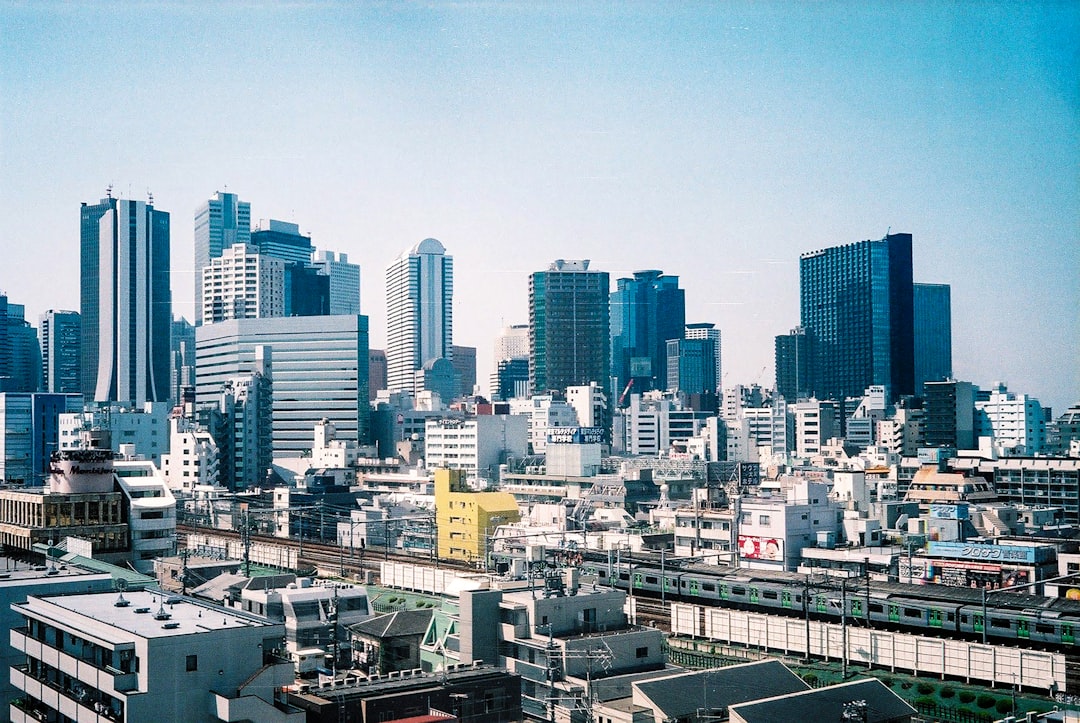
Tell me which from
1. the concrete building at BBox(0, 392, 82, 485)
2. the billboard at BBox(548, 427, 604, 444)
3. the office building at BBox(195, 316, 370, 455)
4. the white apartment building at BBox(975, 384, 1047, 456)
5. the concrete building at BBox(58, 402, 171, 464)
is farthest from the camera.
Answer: the office building at BBox(195, 316, 370, 455)

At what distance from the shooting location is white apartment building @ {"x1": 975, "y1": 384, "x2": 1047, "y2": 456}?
24594mm

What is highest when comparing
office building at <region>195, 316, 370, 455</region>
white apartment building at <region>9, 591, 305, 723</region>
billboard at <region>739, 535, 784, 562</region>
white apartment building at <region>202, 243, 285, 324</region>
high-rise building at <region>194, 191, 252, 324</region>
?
high-rise building at <region>194, 191, 252, 324</region>

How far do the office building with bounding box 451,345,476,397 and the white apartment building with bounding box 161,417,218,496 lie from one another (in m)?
17.6

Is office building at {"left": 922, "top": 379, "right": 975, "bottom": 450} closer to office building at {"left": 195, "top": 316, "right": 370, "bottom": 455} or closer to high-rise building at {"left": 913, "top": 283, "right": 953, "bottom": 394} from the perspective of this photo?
high-rise building at {"left": 913, "top": 283, "right": 953, "bottom": 394}

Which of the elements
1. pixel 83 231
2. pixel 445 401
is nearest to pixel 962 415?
pixel 445 401

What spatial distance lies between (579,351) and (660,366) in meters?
3.01

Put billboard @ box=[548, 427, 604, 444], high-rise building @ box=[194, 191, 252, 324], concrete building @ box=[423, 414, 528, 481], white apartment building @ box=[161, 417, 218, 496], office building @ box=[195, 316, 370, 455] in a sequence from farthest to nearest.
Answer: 1. high-rise building @ box=[194, 191, 252, 324]
2. office building @ box=[195, 316, 370, 455]
3. concrete building @ box=[423, 414, 528, 481]
4. white apartment building @ box=[161, 417, 218, 496]
5. billboard @ box=[548, 427, 604, 444]

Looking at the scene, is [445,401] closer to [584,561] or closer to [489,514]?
[489,514]

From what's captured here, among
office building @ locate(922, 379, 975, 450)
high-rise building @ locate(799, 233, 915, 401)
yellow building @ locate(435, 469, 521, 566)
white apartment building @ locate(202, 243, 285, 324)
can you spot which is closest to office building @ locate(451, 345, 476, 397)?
white apartment building @ locate(202, 243, 285, 324)

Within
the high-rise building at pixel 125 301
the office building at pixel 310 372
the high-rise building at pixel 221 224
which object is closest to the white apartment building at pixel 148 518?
the office building at pixel 310 372

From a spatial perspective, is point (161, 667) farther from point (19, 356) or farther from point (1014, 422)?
point (19, 356)

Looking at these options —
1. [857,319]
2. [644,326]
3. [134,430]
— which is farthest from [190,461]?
[857,319]

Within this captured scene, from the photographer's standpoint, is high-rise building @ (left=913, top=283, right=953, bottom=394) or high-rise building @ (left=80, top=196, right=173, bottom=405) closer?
high-rise building @ (left=913, top=283, right=953, bottom=394)

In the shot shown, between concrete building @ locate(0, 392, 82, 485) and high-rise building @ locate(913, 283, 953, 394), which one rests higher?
high-rise building @ locate(913, 283, 953, 394)
